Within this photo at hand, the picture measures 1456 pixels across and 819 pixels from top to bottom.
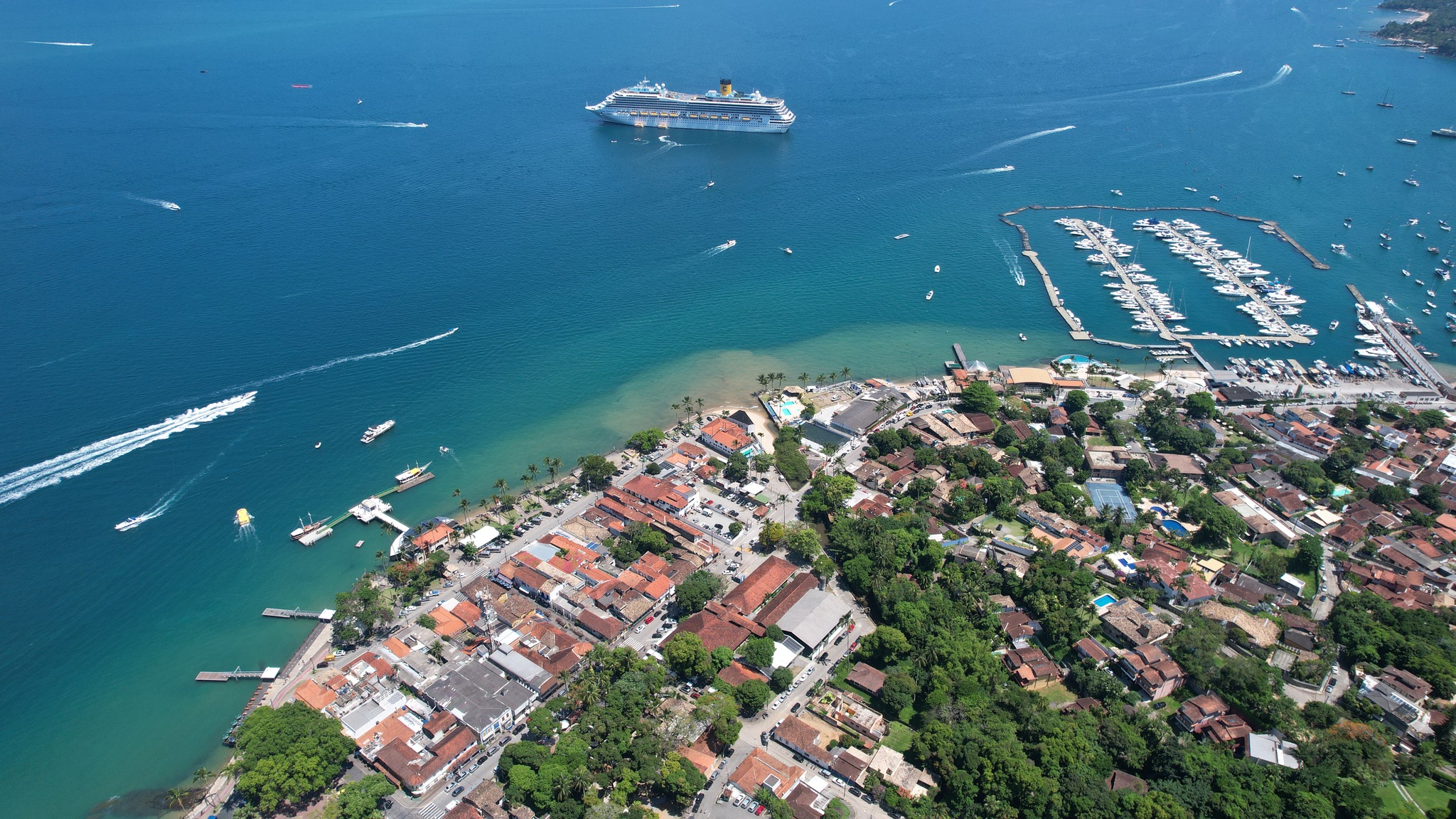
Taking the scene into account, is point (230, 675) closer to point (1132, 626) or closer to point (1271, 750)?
point (1132, 626)

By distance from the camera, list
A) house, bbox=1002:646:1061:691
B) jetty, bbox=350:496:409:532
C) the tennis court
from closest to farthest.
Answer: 1. house, bbox=1002:646:1061:691
2. the tennis court
3. jetty, bbox=350:496:409:532

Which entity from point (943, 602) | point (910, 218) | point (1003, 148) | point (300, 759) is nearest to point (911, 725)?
point (943, 602)

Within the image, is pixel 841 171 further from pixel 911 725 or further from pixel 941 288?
pixel 911 725

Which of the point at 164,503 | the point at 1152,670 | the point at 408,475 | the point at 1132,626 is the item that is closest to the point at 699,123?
the point at 408,475

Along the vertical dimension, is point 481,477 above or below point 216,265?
below

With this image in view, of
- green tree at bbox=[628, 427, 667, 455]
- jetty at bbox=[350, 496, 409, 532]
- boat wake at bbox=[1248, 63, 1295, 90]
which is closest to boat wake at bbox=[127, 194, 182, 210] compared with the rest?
jetty at bbox=[350, 496, 409, 532]

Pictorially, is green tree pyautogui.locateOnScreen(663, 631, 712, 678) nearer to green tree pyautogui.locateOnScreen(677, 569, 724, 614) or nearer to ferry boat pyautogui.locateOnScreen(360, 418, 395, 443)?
green tree pyautogui.locateOnScreen(677, 569, 724, 614)

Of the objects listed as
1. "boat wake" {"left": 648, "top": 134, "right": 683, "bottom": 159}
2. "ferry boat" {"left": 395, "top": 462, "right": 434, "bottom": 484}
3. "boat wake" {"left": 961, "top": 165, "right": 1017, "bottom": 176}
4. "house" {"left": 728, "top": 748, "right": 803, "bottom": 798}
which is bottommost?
"house" {"left": 728, "top": 748, "right": 803, "bottom": 798}

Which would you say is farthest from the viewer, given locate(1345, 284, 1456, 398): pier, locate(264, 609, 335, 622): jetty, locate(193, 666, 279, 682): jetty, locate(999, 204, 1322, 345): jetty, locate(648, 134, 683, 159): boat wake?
locate(648, 134, 683, 159): boat wake
